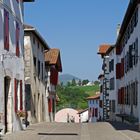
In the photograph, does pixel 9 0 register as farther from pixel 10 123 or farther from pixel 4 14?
pixel 10 123

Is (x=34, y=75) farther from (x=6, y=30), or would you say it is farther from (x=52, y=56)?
(x=6, y=30)

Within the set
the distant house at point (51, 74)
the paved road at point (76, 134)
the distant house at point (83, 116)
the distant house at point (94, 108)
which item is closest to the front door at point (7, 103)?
the paved road at point (76, 134)

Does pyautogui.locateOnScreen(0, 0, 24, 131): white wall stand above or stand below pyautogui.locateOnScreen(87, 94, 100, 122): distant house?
above

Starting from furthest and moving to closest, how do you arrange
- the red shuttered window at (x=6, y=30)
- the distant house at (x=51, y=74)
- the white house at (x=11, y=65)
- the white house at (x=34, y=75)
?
Answer: the distant house at (x=51, y=74) → the white house at (x=34, y=75) → the red shuttered window at (x=6, y=30) → the white house at (x=11, y=65)

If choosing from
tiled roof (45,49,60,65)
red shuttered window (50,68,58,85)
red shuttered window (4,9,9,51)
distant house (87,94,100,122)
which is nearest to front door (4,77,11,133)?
red shuttered window (4,9,9,51)

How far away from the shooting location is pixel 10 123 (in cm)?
2331

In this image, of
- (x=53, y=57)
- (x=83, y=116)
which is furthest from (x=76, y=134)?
(x=83, y=116)

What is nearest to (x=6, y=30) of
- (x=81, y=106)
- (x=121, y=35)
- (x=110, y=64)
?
(x=121, y=35)

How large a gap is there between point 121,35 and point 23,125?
21599mm

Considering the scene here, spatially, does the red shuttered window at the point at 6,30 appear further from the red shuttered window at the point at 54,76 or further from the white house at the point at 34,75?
the red shuttered window at the point at 54,76

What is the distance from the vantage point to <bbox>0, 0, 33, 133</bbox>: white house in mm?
21297

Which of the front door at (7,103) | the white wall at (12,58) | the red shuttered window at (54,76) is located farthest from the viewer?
the red shuttered window at (54,76)

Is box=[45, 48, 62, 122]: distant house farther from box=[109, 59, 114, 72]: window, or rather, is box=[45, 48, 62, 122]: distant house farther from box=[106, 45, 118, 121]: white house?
box=[109, 59, 114, 72]: window

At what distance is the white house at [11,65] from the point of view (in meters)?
21.3
